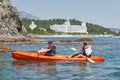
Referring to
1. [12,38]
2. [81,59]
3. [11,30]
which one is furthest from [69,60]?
[11,30]

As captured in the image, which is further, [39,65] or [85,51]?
[85,51]

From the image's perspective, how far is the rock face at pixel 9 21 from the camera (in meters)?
101

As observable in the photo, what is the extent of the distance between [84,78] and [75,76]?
103 centimetres

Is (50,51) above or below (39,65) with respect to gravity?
above

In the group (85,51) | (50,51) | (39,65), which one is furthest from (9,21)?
(39,65)

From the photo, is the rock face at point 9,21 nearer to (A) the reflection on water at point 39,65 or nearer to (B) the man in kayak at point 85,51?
(A) the reflection on water at point 39,65

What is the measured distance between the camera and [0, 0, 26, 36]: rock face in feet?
331

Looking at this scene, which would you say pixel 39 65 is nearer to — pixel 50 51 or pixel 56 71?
pixel 50 51

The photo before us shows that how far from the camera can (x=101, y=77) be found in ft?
86.2

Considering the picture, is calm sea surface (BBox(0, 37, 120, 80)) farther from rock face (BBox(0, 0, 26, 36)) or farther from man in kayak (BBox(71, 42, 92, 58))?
rock face (BBox(0, 0, 26, 36))

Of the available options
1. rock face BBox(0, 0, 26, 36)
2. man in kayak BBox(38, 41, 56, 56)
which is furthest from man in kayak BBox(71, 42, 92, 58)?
rock face BBox(0, 0, 26, 36)

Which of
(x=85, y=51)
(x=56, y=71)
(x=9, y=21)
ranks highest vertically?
(x=9, y=21)

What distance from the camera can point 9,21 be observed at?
352ft

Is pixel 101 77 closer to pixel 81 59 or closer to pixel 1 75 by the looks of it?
pixel 1 75
